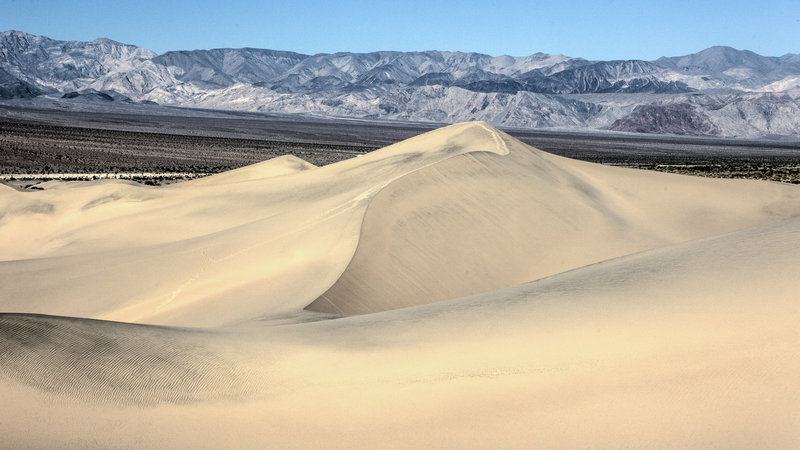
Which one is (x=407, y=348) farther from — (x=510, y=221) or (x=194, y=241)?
(x=194, y=241)

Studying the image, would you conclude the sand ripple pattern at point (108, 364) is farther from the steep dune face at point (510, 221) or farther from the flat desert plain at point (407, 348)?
the steep dune face at point (510, 221)

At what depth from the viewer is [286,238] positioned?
460 inches

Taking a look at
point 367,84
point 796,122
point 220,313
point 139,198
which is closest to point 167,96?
point 367,84

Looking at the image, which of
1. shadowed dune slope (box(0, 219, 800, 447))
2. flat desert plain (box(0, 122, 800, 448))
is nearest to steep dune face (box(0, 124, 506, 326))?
flat desert plain (box(0, 122, 800, 448))

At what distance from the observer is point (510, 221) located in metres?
12.5

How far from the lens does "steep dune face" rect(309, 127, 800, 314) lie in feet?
33.0

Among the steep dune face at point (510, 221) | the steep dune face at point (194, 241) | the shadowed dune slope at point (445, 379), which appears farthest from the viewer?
the steep dune face at point (510, 221)

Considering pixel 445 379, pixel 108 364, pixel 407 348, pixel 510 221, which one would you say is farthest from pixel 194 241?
pixel 445 379

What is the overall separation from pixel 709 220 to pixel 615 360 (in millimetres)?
12869

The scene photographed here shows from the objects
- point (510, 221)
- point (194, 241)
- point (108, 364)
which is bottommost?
point (194, 241)

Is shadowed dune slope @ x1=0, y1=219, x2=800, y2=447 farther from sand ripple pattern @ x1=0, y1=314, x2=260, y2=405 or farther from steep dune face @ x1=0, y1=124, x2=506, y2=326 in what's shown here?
steep dune face @ x1=0, y1=124, x2=506, y2=326

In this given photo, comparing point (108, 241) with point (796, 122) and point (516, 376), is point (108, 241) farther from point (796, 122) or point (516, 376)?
point (796, 122)

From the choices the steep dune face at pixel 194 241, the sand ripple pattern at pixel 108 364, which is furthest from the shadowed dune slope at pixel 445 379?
the steep dune face at pixel 194 241

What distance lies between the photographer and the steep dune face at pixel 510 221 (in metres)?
10.1
